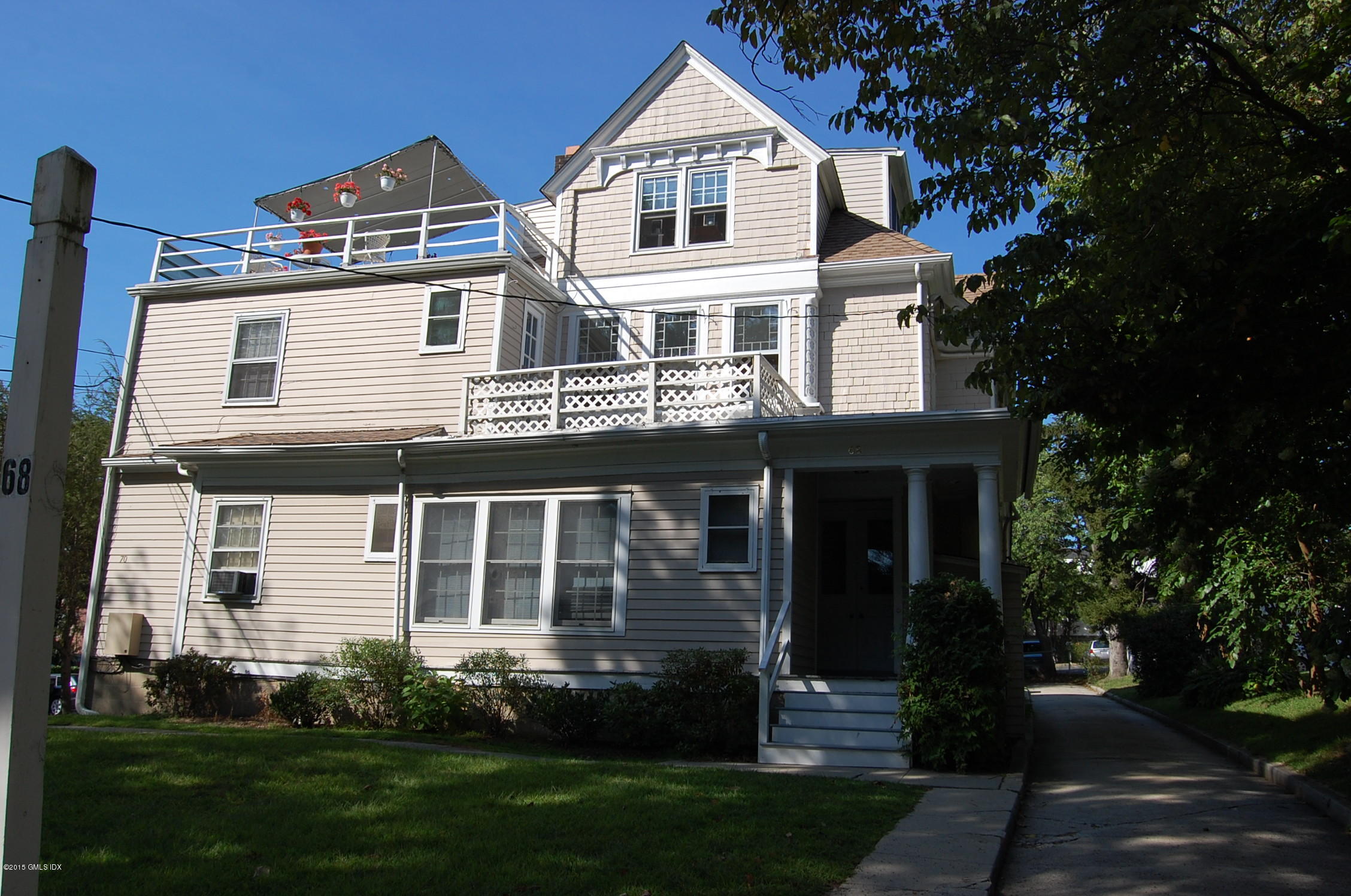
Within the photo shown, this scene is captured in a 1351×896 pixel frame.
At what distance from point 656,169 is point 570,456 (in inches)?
253

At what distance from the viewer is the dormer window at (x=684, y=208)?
1766 cm

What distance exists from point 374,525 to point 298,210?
304 inches

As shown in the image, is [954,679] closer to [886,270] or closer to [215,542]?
[886,270]

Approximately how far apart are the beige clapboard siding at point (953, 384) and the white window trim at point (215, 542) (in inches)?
469

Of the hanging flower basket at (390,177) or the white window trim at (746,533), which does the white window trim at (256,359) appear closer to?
the hanging flower basket at (390,177)

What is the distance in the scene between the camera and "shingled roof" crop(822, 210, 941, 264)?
16797 millimetres

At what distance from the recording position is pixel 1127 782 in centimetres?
1055

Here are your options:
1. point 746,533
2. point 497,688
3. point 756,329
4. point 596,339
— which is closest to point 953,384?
point 756,329

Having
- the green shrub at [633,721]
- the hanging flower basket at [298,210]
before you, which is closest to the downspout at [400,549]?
the green shrub at [633,721]

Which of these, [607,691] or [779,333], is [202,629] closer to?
[607,691]

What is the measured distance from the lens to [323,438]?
15.8m

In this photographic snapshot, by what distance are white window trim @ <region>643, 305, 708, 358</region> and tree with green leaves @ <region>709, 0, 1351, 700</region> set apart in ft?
27.7

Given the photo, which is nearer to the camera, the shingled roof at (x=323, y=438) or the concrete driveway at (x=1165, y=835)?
the concrete driveway at (x=1165, y=835)

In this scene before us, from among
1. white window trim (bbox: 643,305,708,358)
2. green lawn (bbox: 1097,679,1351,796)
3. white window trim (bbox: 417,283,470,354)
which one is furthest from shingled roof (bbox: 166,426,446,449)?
green lawn (bbox: 1097,679,1351,796)
